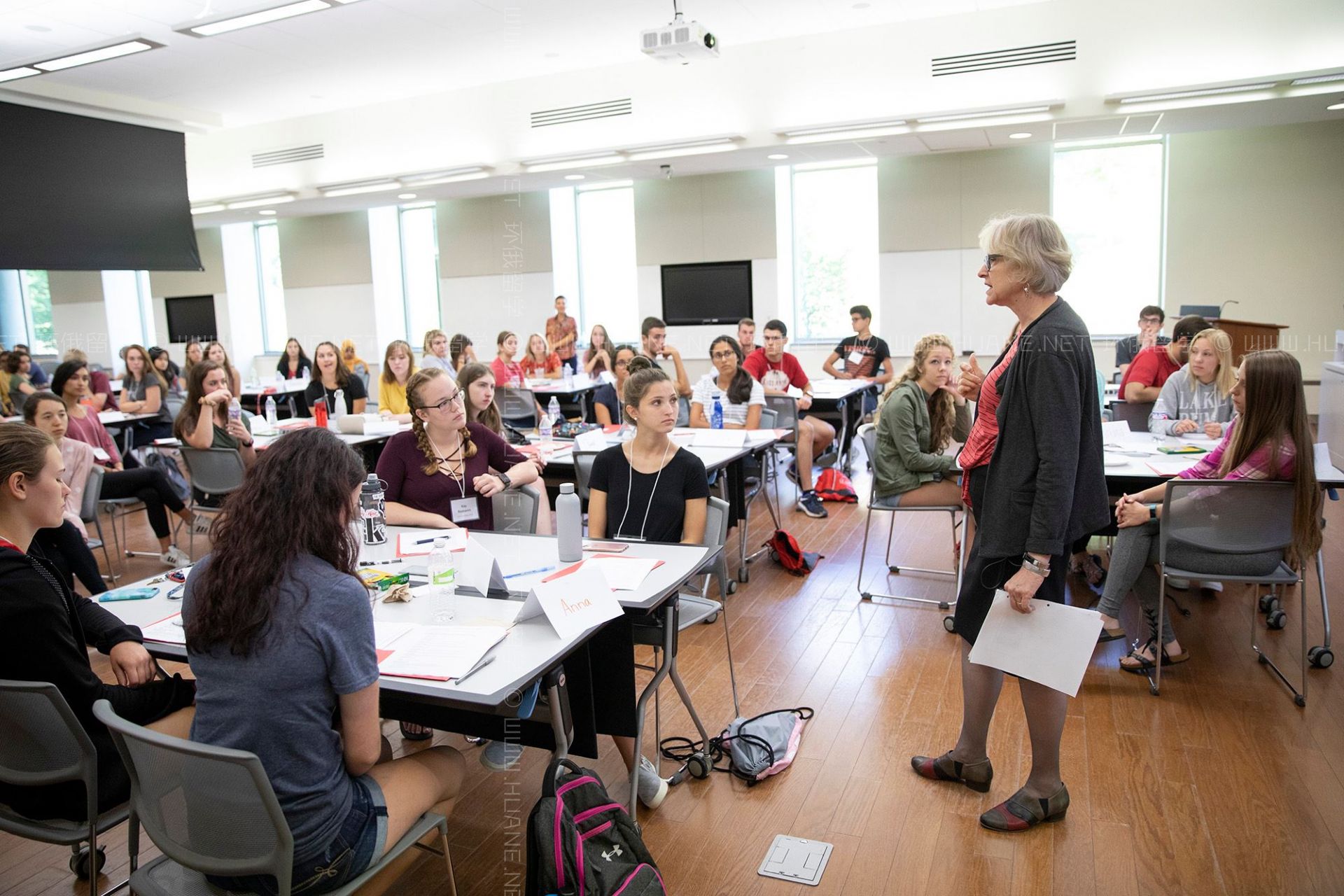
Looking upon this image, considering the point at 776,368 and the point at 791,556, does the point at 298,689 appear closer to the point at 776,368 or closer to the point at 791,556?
the point at 791,556

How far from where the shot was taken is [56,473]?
219 centimetres

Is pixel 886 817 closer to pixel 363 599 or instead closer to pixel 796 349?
pixel 363 599

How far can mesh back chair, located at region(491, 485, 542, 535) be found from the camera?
3.60 meters

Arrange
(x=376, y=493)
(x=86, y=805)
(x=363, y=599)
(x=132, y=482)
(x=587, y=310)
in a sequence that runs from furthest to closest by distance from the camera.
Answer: (x=587, y=310) → (x=132, y=482) → (x=376, y=493) → (x=86, y=805) → (x=363, y=599)

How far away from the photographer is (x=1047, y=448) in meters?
2.23

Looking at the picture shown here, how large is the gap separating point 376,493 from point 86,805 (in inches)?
47.9

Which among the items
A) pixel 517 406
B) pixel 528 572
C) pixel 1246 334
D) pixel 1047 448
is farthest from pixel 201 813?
pixel 1246 334

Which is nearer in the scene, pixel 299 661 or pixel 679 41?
pixel 299 661

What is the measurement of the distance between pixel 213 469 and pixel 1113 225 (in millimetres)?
9329

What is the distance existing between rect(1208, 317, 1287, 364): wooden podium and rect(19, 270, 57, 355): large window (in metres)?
17.6

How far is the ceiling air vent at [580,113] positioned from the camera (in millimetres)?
9766

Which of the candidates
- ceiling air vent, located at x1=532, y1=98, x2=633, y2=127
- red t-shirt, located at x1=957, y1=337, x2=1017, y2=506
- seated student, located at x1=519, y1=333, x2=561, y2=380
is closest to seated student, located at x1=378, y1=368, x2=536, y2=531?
red t-shirt, located at x1=957, y1=337, x2=1017, y2=506

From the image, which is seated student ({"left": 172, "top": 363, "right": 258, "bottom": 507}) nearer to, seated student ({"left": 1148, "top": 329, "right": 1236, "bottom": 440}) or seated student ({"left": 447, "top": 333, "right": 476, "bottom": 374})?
seated student ({"left": 447, "top": 333, "right": 476, "bottom": 374})

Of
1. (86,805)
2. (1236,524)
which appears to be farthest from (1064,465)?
(86,805)
